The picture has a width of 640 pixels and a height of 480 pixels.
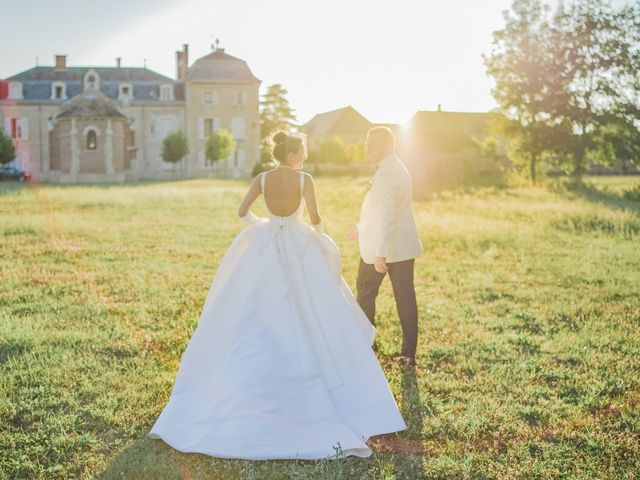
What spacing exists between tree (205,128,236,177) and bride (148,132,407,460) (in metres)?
51.6

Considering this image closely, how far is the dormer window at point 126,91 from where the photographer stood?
58750 mm

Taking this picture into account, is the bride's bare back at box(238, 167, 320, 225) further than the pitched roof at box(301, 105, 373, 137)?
No

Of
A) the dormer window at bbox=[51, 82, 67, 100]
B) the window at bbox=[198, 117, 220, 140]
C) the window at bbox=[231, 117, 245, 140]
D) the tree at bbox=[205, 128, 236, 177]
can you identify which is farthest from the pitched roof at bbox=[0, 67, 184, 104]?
the tree at bbox=[205, 128, 236, 177]

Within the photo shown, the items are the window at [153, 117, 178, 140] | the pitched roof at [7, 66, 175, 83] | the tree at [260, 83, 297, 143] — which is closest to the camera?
the window at [153, 117, 178, 140]

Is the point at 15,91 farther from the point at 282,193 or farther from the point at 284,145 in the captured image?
the point at 282,193

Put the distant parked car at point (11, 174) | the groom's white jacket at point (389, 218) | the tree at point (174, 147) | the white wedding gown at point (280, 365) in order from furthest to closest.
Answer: the tree at point (174, 147) < the distant parked car at point (11, 174) < the groom's white jacket at point (389, 218) < the white wedding gown at point (280, 365)

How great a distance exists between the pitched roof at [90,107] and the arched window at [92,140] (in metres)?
1.41

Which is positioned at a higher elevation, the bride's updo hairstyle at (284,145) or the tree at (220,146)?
the tree at (220,146)

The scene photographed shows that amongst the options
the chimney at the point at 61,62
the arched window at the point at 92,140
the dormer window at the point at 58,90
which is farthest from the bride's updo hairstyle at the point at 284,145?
the chimney at the point at 61,62

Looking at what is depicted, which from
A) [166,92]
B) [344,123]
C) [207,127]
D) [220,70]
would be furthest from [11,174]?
[344,123]

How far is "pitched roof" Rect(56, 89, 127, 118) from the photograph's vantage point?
1998 inches

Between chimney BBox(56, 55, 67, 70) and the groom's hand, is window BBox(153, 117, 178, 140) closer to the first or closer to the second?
chimney BBox(56, 55, 67, 70)

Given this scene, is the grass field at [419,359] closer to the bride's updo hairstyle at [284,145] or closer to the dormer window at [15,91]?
the bride's updo hairstyle at [284,145]

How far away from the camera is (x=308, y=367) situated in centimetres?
461
